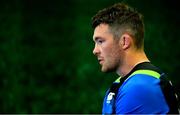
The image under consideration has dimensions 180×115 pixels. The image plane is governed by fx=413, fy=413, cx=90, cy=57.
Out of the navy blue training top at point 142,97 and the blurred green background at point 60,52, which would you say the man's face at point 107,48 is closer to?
the navy blue training top at point 142,97

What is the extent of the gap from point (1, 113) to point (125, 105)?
2961 millimetres

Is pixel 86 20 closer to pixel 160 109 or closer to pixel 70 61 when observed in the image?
pixel 70 61

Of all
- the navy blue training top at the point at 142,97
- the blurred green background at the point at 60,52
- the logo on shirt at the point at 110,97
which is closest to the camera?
the navy blue training top at the point at 142,97

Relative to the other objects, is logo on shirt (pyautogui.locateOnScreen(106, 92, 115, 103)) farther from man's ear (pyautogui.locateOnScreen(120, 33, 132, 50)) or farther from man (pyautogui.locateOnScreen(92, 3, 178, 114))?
man's ear (pyautogui.locateOnScreen(120, 33, 132, 50))

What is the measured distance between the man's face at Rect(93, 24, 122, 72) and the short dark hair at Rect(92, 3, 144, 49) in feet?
0.07

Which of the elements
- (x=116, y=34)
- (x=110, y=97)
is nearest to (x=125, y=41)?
(x=116, y=34)

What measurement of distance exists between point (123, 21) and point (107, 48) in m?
0.11

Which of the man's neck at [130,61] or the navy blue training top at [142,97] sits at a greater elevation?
the man's neck at [130,61]

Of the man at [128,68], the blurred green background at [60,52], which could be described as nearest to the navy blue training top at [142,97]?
the man at [128,68]

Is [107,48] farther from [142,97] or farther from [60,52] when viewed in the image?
[60,52]

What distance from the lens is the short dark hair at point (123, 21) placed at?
144 cm

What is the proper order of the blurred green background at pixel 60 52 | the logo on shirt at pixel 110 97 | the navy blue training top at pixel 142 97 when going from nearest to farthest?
the navy blue training top at pixel 142 97 → the logo on shirt at pixel 110 97 → the blurred green background at pixel 60 52

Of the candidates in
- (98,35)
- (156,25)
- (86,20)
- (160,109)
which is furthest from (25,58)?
(160,109)

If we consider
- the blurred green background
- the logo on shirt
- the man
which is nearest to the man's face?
the man
